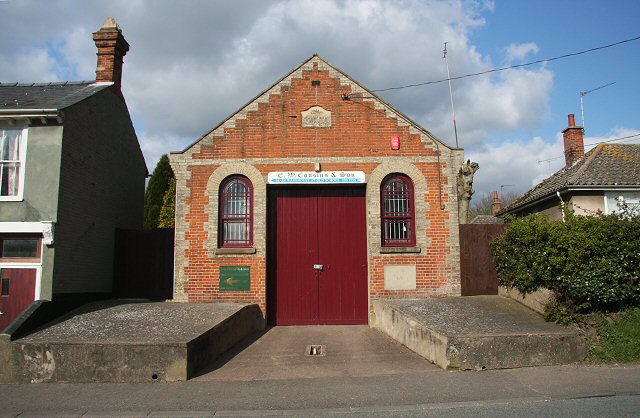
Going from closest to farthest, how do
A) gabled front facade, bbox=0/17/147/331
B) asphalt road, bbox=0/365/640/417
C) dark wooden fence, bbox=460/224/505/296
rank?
asphalt road, bbox=0/365/640/417 < gabled front facade, bbox=0/17/147/331 < dark wooden fence, bbox=460/224/505/296

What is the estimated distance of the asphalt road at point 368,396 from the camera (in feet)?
21.2

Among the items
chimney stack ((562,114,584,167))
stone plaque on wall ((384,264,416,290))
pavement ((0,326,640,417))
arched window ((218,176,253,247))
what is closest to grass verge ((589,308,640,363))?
pavement ((0,326,640,417))

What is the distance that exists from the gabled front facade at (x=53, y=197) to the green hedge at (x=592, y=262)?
10.3 m

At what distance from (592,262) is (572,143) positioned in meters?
11.0

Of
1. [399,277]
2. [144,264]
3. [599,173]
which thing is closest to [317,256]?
[399,277]

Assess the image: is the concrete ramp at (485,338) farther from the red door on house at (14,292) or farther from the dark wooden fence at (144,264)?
the red door on house at (14,292)

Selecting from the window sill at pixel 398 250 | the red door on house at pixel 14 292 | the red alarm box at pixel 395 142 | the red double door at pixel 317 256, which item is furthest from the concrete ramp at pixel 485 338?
the red door on house at pixel 14 292

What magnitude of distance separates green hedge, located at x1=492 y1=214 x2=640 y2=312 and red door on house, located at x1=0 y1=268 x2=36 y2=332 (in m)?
10.7

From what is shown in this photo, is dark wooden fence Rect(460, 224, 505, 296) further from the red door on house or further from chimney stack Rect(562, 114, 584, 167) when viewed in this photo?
the red door on house

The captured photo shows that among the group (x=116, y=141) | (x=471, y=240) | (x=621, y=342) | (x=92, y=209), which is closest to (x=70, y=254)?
(x=92, y=209)

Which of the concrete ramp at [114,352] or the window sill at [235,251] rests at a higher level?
the window sill at [235,251]

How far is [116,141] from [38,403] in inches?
337

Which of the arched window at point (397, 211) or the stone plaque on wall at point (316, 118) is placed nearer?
the arched window at point (397, 211)

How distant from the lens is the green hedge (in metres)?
9.38
